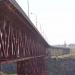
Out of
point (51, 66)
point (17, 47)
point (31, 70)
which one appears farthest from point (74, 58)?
point (17, 47)

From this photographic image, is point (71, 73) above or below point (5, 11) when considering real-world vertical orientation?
below

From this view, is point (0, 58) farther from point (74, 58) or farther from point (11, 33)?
point (74, 58)

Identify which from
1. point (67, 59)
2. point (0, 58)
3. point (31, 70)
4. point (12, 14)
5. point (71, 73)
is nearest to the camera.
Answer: point (0, 58)

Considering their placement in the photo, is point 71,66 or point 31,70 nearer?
point 31,70

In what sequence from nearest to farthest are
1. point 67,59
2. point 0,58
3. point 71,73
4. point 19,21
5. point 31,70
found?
point 0,58 < point 19,21 < point 31,70 < point 71,73 < point 67,59

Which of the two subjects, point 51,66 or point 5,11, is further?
point 51,66

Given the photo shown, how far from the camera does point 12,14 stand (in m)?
14.2

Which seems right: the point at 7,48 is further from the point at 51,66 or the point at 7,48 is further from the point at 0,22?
the point at 51,66

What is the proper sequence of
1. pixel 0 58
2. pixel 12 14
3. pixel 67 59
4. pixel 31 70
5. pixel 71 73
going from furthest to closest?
pixel 67 59 → pixel 71 73 → pixel 31 70 → pixel 12 14 → pixel 0 58

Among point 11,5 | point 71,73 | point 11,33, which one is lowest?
point 71,73

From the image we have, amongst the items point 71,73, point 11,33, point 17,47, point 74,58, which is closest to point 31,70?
point 17,47

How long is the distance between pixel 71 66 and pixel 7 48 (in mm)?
68950

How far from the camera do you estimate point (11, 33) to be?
14945 millimetres

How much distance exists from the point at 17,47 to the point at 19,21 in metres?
1.60
